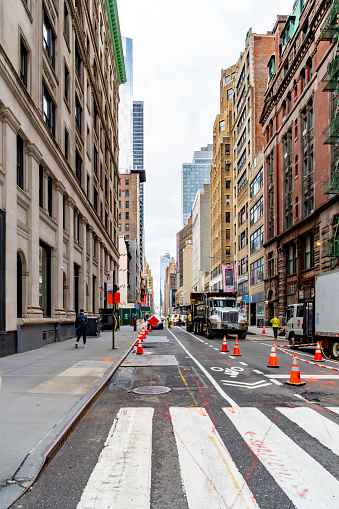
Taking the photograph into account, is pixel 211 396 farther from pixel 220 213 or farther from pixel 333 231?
pixel 220 213

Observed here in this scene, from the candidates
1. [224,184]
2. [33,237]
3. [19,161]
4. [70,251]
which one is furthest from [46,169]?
[224,184]

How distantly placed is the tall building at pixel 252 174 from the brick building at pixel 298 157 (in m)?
Answer: 4.91

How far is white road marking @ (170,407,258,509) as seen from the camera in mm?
4156

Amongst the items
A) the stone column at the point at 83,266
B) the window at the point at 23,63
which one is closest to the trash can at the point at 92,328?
the stone column at the point at 83,266

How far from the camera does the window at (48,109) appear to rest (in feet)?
76.0

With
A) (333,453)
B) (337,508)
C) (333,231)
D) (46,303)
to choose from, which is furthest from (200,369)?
(333,231)

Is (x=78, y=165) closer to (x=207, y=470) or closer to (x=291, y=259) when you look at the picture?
(x=291, y=259)

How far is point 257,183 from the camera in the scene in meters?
59.4

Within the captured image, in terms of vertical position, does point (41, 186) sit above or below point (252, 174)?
below

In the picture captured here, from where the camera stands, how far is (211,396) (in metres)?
9.04

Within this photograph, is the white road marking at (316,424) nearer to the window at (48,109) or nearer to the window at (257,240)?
the window at (48,109)

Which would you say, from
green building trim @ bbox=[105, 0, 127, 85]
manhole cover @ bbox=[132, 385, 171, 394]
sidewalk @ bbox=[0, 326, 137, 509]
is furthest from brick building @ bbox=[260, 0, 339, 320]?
manhole cover @ bbox=[132, 385, 171, 394]

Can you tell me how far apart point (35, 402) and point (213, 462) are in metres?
4.14

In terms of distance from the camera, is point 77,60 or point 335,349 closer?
point 335,349
